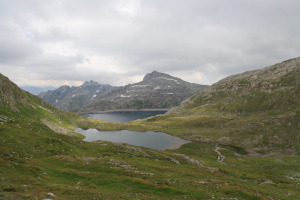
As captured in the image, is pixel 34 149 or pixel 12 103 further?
pixel 12 103

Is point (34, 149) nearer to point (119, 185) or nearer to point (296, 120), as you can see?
point (119, 185)

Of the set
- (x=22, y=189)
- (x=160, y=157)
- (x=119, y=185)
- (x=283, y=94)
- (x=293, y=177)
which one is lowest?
(x=293, y=177)

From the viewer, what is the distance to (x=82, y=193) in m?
25.1

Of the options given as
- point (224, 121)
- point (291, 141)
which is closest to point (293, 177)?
point (291, 141)

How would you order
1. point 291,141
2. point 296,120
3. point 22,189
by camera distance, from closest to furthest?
point 22,189 → point 291,141 → point 296,120

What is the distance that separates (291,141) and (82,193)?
15495cm

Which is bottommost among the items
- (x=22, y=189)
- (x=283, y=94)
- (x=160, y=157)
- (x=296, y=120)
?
(x=160, y=157)

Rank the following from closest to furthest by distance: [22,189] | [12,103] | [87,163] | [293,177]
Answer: [22,189] → [87,163] → [293,177] → [12,103]

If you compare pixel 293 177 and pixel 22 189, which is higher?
pixel 22 189

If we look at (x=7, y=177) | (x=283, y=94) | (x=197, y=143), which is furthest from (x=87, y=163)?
(x=283, y=94)

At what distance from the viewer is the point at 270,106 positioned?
193000mm

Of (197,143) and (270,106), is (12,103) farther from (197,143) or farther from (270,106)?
(270,106)

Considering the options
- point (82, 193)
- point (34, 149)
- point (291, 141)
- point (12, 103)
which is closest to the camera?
point (82, 193)

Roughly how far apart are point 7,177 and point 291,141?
162862 mm
